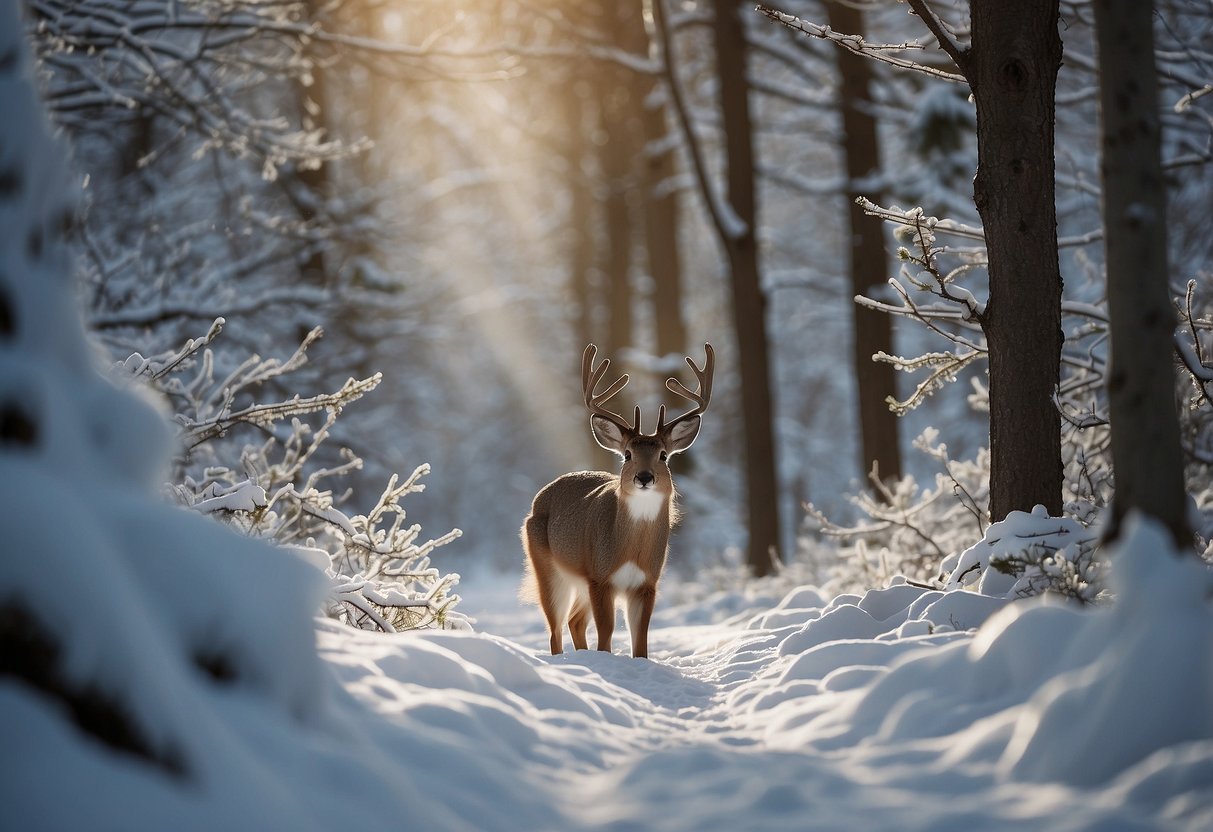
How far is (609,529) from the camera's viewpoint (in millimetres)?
7359

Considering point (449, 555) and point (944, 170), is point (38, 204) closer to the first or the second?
point (944, 170)

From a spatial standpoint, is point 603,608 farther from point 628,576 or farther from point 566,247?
point 566,247

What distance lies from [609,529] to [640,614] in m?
0.60

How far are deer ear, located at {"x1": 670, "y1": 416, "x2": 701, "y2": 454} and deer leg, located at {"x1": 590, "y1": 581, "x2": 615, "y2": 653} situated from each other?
1.15 meters

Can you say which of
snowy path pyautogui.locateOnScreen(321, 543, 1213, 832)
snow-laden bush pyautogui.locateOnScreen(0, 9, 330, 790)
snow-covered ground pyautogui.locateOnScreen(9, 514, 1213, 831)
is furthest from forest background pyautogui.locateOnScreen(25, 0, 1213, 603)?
snow-laden bush pyautogui.locateOnScreen(0, 9, 330, 790)

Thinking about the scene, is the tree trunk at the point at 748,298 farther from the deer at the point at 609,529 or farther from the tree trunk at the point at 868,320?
the deer at the point at 609,529

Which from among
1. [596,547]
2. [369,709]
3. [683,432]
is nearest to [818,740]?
[369,709]

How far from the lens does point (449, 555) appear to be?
27.4 metres

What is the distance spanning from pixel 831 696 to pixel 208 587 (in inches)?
105

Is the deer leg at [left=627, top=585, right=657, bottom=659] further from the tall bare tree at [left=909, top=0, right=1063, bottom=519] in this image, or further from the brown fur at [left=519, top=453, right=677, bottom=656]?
the tall bare tree at [left=909, top=0, right=1063, bottom=519]

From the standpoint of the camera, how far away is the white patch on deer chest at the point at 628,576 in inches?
286

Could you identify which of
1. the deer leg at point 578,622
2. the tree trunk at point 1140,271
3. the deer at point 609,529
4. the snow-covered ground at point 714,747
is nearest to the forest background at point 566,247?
the tree trunk at point 1140,271

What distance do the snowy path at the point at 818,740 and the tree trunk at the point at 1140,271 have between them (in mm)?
647

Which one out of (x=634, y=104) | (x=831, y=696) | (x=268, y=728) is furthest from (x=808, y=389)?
(x=268, y=728)
